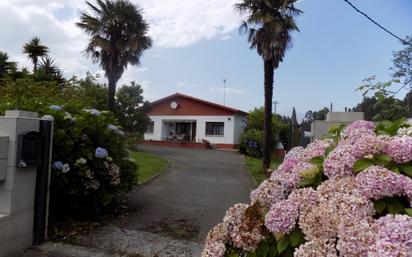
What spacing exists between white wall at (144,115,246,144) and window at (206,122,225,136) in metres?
0.31

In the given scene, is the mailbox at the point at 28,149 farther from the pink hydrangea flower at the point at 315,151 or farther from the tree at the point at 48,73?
the tree at the point at 48,73

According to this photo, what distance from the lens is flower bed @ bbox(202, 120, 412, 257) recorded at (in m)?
1.52

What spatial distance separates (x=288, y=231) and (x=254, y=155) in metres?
25.8

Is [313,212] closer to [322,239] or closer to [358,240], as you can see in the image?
[322,239]

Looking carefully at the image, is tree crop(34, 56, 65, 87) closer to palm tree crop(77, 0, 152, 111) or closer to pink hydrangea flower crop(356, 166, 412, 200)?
palm tree crop(77, 0, 152, 111)

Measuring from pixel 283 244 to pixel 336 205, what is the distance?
0.35 meters

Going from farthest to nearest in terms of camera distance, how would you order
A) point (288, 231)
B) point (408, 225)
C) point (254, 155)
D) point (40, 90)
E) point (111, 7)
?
point (254, 155)
point (111, 7)
point (40, 90)
point (288, 231)
point (408, 225)

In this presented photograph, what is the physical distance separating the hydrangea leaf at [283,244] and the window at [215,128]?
33.0 m

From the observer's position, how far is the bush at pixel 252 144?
90.0ft

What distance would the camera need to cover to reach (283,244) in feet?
6.25

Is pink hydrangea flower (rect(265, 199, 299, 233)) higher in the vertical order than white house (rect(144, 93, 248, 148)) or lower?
lower

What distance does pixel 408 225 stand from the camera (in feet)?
4.67

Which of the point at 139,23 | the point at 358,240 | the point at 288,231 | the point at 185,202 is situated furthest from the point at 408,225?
the point at 139,23

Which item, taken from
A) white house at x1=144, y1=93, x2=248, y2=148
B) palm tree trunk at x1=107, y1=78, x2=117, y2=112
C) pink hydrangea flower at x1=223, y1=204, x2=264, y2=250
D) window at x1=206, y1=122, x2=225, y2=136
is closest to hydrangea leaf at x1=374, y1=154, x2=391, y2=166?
pink hydrangea flower at x1=223, y1=204, x2=264, y2=250
